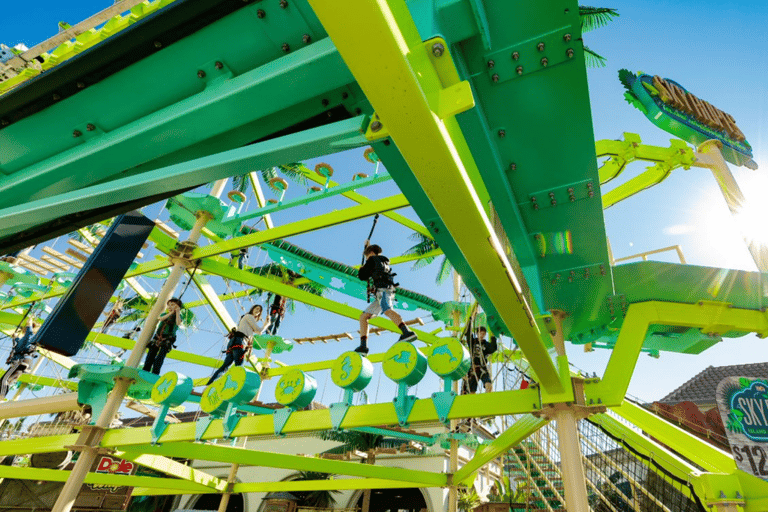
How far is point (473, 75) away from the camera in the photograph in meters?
2.78

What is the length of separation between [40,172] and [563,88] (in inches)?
169

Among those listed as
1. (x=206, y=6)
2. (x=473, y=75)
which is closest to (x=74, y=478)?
(x=206, y=6)

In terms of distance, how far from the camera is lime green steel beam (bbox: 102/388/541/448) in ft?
13.0

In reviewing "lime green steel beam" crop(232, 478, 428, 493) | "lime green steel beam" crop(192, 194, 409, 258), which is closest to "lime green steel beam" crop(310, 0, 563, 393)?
"lime green steel beam" crop(192, 194, 409, 258)

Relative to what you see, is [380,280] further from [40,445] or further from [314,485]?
[40,445]

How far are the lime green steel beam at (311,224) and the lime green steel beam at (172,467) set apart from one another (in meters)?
3.58

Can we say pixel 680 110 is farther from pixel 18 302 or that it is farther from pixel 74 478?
pixel 18 302

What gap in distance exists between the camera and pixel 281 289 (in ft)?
30.1

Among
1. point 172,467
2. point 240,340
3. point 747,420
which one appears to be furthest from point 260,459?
point 747,420

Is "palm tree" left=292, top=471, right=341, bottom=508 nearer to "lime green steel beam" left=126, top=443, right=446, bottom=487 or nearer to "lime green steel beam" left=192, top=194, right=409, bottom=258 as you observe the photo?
"lime green steel beam" left=126, top=443, right=446, bottom=487

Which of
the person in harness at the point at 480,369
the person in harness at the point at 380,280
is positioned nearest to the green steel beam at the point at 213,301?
the person in harness at the point at 380,280

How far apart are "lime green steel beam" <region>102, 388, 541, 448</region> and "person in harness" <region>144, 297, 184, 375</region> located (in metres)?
2.78

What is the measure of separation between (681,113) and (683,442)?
482cm

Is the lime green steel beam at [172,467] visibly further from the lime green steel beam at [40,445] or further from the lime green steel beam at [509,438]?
the lime green steel beam at [509,438]
